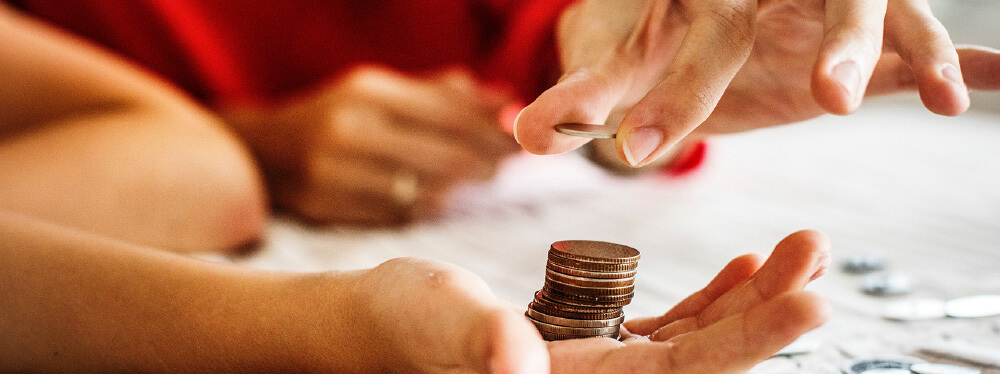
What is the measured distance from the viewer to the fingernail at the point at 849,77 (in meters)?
0.42

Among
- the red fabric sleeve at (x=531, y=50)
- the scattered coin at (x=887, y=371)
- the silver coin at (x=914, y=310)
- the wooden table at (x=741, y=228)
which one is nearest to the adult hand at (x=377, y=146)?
the wooden table at (x=741, y=228)

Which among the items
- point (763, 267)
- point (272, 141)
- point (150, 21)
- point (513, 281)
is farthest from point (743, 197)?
point (150, 21)

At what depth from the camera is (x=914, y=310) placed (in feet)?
2.82

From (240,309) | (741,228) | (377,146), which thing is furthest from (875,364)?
(377,146)

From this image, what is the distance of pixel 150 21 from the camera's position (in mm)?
1310

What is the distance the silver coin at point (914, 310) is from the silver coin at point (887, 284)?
3 centimetres

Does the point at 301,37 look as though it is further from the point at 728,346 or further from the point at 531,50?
the point at 728,346

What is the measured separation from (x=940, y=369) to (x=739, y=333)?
372mm

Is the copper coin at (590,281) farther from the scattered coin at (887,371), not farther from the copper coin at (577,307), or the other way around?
the scattered coin at (887,371)

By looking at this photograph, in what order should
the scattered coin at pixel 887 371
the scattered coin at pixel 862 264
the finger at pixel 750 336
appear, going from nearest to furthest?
the finger at pixel 750 336 < the scattered coin at pixel 887 371 < the scattered coin at pixel 862 264

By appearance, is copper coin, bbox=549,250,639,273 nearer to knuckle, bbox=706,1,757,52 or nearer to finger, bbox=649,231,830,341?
finger, bbox=649,231,830,341

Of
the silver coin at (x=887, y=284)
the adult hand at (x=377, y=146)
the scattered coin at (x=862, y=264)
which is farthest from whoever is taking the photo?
the adult hand at (x=377, y=146)

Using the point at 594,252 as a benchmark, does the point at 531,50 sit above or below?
above

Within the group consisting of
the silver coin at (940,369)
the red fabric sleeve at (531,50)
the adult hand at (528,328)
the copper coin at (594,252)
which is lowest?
the silver coin at (940,369)
